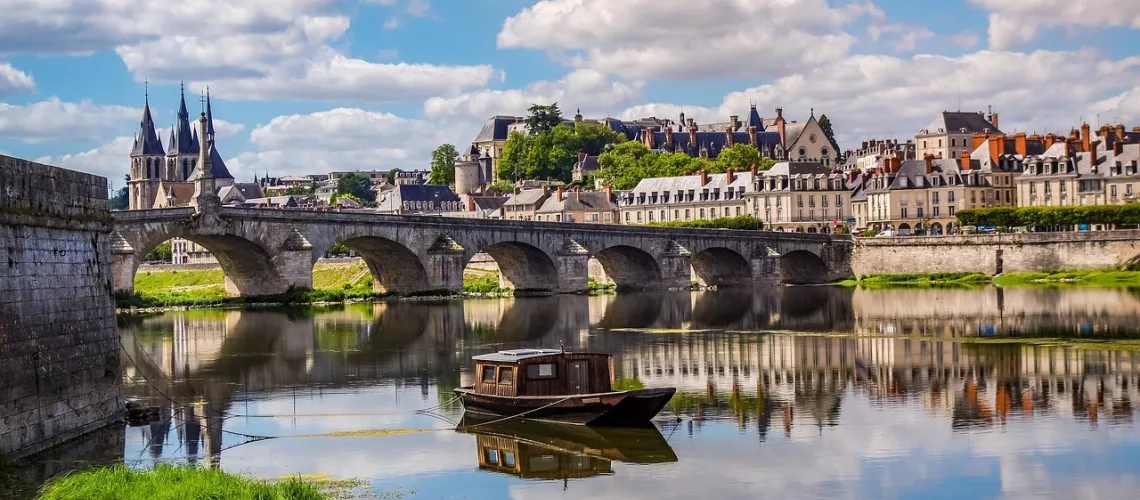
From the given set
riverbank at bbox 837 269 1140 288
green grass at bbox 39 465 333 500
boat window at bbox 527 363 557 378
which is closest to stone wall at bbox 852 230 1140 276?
riverbank at bbox 837 269 1140 288

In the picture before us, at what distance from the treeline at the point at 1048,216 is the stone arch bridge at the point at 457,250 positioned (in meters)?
7.99

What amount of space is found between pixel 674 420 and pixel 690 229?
54.5 m

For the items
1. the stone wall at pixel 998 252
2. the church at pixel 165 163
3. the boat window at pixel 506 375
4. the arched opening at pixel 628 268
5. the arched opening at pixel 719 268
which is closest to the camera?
the boat window at pixel 506 375

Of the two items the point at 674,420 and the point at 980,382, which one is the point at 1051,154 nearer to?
the point at 980,382

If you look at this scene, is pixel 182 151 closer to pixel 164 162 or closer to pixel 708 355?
pixel 164 162

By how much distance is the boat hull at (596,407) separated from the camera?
26.3 m

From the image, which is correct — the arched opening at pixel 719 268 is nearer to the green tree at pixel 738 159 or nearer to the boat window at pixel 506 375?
the green tree at pixel 738 159

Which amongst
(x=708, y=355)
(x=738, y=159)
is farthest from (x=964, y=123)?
(x=708, y=355)

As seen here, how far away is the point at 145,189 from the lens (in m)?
153

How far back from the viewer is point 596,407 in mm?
26469

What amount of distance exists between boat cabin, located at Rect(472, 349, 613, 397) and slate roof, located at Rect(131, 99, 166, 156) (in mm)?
133157

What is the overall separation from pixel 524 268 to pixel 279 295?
16659 millimetres

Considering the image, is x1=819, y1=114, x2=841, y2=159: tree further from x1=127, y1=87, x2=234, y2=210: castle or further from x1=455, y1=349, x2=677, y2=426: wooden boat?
x1=455, y1=349, x2=677, y2=426: wooden boat

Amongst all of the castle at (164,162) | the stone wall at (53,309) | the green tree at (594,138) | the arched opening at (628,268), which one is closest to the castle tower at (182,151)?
the castle at (164,162)
